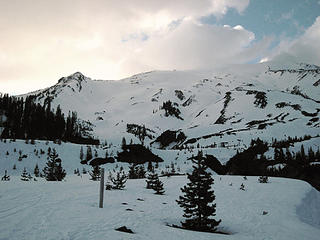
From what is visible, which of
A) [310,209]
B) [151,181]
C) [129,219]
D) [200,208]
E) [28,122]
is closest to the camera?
[129,219]

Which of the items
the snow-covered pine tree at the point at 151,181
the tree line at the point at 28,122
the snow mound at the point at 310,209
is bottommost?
the snow mound at the point at 310,209

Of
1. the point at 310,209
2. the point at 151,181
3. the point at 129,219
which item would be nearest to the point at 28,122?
the point at 151,181

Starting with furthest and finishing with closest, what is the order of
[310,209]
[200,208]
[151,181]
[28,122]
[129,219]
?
[28,122] → [151,181] → [310,209] → [200,208] → [129,219]

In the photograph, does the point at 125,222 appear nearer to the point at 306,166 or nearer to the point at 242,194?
the point at 242,194

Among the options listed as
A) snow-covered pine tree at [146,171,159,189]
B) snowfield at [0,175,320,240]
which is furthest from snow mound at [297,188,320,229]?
snow-covered pine tree at [146,171,159,189]

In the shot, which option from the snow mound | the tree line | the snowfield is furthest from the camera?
the tree line

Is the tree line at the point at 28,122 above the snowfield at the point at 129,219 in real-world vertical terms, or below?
above

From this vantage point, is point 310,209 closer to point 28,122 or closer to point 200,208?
point 200,208

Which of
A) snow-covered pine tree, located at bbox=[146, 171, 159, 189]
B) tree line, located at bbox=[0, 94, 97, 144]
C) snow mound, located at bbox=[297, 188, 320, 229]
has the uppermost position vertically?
tree line, located at bbox=[0, 94, 97, 144]

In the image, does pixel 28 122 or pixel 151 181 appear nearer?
pixel 151 181

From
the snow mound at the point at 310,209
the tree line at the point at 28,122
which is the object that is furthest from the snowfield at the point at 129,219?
the tree line at the point at 28,122

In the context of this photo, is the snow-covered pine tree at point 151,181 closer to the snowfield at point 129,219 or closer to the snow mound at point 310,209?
the snowfield at point 129,219

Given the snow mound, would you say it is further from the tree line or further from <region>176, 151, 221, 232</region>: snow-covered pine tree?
the tree line

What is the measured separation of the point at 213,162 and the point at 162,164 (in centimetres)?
1001
